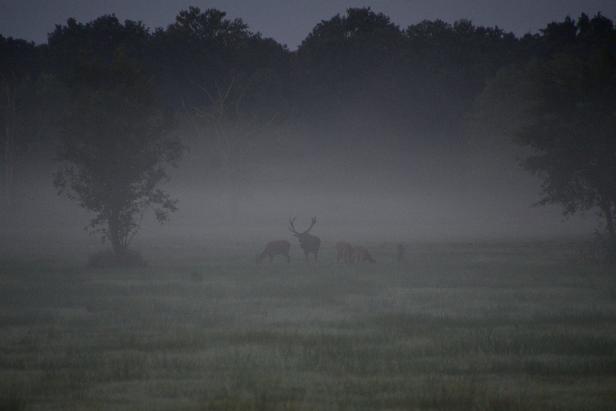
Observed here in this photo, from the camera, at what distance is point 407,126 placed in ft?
314

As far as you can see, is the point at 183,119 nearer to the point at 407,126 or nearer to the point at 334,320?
the point at 407,126

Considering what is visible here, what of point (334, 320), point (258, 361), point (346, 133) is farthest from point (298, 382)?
point (346, 133)

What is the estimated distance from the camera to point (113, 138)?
3412 centimetres

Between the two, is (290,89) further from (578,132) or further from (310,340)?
(310,340)

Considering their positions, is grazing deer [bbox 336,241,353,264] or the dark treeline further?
the dark treeline

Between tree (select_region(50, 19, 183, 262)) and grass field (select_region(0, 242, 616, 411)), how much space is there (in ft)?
15.0

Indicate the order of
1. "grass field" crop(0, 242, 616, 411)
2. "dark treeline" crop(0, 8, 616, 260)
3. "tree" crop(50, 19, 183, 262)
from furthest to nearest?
"dark treeline" crop(0, 8, 616, 260) < "tree" crop(50, 19, 183, 262) < "grass field" crop(0, 242, 616, 411)

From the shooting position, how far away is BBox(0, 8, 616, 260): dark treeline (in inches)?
3022

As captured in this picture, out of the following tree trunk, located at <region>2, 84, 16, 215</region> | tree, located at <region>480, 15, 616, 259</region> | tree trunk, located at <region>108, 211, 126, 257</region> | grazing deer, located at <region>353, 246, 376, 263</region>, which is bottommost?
grazing deer, located at <region>353, 246, 376, 263</region>

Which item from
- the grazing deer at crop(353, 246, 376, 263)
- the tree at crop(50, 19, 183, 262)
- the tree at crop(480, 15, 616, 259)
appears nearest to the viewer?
the grazing deer at crop(353, 246, 376, 263)

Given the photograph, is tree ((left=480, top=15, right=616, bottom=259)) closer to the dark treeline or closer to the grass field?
the grass field

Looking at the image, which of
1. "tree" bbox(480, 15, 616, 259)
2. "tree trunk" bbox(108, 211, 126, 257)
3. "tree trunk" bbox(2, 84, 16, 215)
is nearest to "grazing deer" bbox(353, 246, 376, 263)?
"tree" bbox(480, 15, 616, 259)

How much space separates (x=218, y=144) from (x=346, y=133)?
23.3 metres

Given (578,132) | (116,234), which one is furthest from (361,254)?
(578,132)
